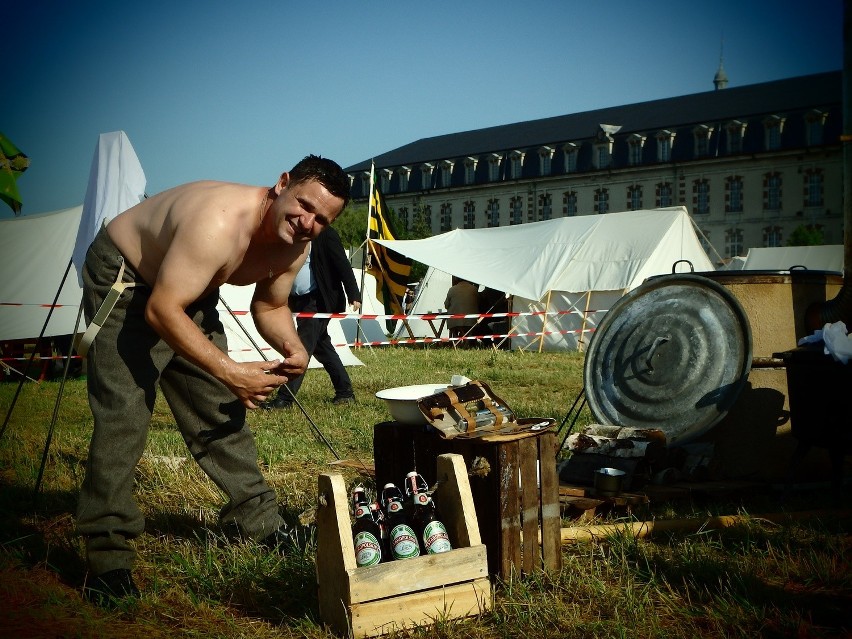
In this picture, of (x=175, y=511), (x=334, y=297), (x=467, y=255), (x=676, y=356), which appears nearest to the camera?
(x=175, y=511)

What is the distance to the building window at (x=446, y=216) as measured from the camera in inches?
3000

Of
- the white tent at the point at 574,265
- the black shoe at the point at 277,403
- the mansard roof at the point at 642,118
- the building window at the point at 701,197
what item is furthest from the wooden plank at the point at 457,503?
the building window at the point at 701,197

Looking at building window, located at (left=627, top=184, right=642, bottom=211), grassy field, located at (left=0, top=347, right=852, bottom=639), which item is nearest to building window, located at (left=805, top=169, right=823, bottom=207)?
building window, located at (left=627, top=184, right=642, bottom=211)

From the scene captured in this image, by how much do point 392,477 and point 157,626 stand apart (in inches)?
43.9

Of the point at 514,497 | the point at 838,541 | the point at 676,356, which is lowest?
the point at 838,541

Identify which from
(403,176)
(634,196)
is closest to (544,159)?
(634,196)

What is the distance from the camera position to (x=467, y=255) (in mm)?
17953

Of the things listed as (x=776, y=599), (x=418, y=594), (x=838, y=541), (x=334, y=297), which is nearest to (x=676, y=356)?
(x=838, y=541)

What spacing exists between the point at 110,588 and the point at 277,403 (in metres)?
4.85

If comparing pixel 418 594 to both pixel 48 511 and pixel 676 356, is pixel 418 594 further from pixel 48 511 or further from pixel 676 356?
pixel 676 356

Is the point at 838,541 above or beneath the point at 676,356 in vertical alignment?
beneath

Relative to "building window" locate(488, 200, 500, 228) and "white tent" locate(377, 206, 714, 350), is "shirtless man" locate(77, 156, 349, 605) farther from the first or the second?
"building window" locate(488, 200, 500, 228)

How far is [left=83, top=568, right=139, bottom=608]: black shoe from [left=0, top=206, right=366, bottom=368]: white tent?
27.1 ft

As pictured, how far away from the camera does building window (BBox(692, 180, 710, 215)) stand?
62438 mm
